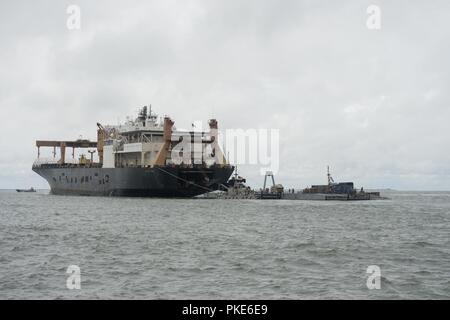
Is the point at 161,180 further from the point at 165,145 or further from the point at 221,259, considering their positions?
the point at 221,259

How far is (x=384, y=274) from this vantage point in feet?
65.2

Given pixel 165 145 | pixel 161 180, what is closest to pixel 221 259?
pixel 161 180

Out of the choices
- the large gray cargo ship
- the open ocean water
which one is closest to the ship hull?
the large gray cargo ship

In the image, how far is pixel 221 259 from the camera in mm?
22828

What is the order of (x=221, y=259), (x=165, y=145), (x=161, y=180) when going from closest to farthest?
(x=221, y=259) < (x=161, y=180) < (x=165, y=145)

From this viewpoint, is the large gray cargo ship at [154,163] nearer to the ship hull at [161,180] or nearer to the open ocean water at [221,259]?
the ship hull at [161,180]

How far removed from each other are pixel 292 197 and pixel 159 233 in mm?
57247

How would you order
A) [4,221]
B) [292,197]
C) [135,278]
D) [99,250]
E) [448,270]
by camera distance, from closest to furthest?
[135,278] → [448,270] → [99,250] → [4,221] → [292,197]

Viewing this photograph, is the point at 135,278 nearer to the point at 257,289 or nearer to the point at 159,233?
the point at 257,289

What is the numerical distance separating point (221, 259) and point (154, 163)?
43.8 m

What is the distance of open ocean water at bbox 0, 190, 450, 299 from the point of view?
17094 mm
